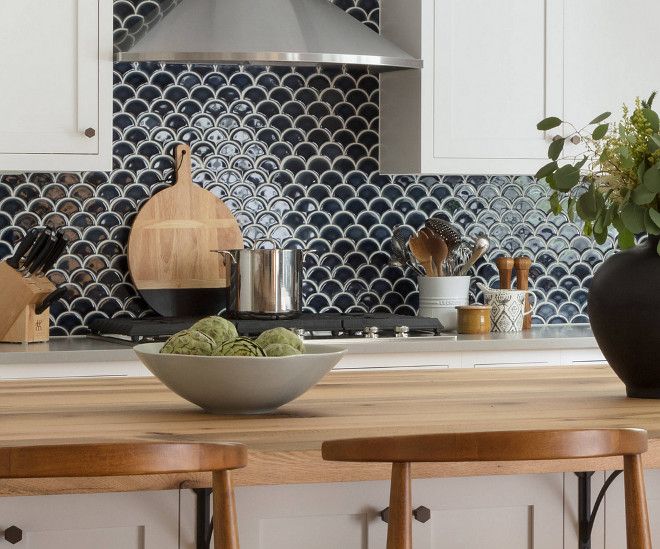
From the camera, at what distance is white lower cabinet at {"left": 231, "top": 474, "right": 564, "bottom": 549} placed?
1.82 meters

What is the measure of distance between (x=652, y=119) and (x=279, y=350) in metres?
0.81

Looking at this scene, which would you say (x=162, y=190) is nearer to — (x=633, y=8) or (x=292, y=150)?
(x=292, y=150)

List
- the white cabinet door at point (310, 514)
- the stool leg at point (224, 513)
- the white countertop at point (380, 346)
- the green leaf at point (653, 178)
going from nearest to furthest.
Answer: the stool leg at point (224, 513)
the white cabinet door at point (310, 514)
the green leaf at point (653, 178)
the white countertop at point (380, 346)

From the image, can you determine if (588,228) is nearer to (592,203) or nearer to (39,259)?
(592,203)

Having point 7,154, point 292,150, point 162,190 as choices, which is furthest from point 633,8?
point 7,154

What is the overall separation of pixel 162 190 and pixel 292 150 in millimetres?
519

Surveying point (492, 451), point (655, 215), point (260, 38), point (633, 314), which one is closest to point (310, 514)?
point (492, 451)

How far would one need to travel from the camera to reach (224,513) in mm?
1385

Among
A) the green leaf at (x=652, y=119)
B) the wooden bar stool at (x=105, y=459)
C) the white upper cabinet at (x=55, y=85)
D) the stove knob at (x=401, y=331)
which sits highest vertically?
the white upper cabinet at (x=55, y=85)

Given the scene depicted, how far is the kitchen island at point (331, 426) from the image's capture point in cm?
161

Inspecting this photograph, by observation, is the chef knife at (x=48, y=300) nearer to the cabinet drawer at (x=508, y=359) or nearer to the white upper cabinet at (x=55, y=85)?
the white upper cabinet at (x=55, y=85)

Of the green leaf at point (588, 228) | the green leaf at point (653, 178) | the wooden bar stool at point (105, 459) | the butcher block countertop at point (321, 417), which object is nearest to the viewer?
the wooden bar stool at point (105, 459)

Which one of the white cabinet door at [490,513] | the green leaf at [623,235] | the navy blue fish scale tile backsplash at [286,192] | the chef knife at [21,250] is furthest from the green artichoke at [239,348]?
the navy blue fish scale tile backsplash at [286,192]

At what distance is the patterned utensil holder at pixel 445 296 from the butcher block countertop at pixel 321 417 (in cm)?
189
